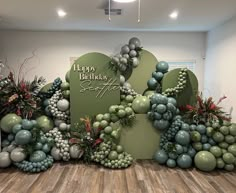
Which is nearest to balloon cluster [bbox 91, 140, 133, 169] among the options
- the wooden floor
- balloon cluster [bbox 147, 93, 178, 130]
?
the wooden floor

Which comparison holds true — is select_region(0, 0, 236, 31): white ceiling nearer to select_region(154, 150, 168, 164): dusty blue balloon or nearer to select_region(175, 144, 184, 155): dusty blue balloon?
select_region(175, 144, 184, 155): dusty blue balloon

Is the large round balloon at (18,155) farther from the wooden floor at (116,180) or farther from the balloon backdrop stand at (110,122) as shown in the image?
the wooden floor at (116,180)

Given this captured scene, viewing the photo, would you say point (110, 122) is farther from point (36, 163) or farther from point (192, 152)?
point (192, 152)

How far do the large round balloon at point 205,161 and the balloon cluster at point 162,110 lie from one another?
0.79m

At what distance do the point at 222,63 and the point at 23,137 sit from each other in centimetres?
421

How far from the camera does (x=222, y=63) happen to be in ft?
16.0

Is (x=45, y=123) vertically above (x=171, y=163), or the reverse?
(x=45, y=123)

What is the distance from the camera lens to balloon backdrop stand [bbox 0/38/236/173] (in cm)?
406

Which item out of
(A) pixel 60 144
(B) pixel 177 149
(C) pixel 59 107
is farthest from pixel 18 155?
(B) pixel 177 149

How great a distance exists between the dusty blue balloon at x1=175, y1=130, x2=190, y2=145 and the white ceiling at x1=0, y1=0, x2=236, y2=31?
→ 7.01ft

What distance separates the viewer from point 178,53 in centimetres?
577

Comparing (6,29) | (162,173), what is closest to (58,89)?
(6,29)

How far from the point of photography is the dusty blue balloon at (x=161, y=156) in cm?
420

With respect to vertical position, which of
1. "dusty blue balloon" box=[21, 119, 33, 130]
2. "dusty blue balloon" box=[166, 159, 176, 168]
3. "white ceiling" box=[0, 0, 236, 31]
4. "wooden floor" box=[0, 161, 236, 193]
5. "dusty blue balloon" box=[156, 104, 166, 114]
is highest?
"white ceiling" box=[0, 0, 236, 31]
